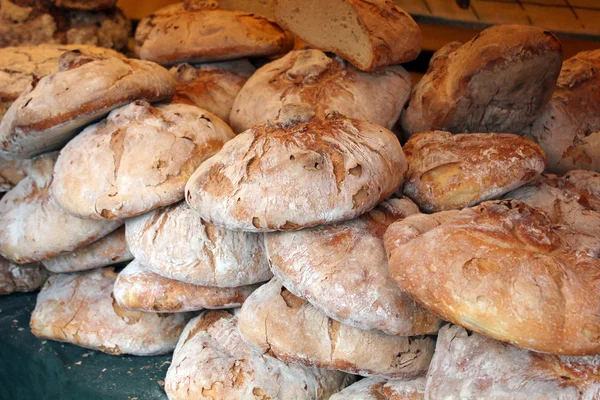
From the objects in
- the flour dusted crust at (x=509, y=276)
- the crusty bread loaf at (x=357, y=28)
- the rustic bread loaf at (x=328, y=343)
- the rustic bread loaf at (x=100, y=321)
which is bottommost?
the rustic bread loaf at (x=100, y=321)

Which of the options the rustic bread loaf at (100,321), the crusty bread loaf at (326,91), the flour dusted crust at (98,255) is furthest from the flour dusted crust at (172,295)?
the crusty bread loaf at (326,91)

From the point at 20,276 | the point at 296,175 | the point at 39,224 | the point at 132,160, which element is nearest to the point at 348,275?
the point at 296,175

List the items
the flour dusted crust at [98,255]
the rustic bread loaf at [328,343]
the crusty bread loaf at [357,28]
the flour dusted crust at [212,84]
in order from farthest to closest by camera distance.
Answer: the flour dusted crust at [212,84]
the flour dusted crust at [98,255]
the crusty bread loaf at [357,28]
the rustic bread loaf at [328,343]

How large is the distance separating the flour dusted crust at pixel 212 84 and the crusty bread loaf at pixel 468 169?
3.49 ft

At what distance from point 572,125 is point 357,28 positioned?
3.07ft

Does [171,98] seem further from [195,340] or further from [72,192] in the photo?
[195,340]

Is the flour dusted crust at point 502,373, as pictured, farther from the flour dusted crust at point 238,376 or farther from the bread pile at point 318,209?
the flour dusted crust at point 238,376

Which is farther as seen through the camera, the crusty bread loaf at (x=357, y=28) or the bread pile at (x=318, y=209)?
the crusty bread loaf at (x=357, y=28)

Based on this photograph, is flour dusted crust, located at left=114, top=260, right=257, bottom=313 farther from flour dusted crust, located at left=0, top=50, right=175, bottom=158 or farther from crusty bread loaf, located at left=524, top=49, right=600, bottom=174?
crusty bread loaf, located at left=524, top=49, right=600, bottom=174

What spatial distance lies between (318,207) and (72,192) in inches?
38.7

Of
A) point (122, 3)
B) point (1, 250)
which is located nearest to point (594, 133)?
point (1, 250)

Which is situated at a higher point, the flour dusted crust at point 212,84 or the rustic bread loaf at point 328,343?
the flour dusted crust at point 212,84

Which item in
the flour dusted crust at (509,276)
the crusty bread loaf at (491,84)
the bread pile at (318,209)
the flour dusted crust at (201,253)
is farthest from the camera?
the crusty bread loaf at (491,84)

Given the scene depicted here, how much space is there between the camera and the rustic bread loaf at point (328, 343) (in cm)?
187
